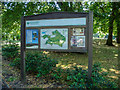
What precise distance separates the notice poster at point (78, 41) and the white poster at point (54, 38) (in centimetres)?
21

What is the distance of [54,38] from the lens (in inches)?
159

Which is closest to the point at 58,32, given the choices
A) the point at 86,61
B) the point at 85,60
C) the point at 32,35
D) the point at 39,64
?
the point at 32,35

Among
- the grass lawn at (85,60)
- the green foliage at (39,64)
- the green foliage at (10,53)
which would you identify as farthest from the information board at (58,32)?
the green foliage at (10,53)

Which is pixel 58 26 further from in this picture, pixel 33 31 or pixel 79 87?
pixel 79 87

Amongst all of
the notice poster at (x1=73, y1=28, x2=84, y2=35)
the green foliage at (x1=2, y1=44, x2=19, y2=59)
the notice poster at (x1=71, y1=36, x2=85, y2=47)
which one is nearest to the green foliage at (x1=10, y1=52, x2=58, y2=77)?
the notice poster at (x1=71, y1=36, x2=85, y2=47)

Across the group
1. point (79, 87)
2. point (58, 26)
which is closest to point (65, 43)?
point (58, 26)

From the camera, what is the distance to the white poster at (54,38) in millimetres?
3949

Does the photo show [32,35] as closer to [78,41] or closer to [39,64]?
[39,64]

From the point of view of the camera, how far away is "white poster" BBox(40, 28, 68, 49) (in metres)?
3.95

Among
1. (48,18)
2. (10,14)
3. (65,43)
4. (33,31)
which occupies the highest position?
(10,14)

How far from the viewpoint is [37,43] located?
418cm

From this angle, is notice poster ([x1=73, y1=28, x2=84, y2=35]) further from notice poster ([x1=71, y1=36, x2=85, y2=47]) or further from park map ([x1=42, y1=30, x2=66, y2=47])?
park map ([x1=42, y1=30, x2=66, y2=47])

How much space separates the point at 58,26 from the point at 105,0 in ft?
19.8

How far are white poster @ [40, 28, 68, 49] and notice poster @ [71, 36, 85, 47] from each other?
0.21 metres
